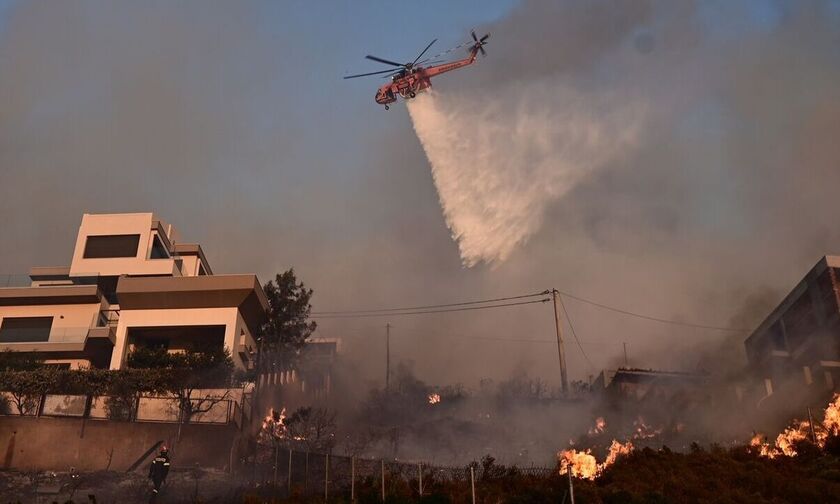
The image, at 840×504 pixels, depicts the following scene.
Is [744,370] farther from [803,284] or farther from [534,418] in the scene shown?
[534,418]

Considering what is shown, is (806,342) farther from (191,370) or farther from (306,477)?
(191,370)

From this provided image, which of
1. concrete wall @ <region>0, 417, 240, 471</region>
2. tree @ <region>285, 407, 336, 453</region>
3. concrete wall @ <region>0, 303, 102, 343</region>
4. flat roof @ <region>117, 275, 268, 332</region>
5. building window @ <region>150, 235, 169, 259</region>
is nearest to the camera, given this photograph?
concrete wall @ <region>0, 417, 240, 471</region>

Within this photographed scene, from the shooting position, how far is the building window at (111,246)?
5562 cm

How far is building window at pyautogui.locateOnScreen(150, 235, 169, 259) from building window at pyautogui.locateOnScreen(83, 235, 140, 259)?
5.24 feet

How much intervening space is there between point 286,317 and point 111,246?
14356 mm

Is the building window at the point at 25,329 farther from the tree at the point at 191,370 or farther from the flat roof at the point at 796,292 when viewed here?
the flat roof at the point at 796,292

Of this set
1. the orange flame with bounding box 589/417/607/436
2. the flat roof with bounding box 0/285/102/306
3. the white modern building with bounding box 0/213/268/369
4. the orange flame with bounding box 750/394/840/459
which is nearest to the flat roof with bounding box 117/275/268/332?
the white modern building with bounding box 0/213/268/369

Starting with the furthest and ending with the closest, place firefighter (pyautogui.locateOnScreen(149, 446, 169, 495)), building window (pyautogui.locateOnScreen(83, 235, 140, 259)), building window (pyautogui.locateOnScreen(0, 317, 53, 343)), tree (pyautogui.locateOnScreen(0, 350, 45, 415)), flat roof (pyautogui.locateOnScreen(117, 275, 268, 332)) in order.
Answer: building window (pyautogui.locateOnScreen(83, 235, 140, 259)) < building window (pyautogui.locateOnScreen(0, 317, 53, 343)) < flat roof (pyautogui.locateOnScreen(117, 275, 268, 332)) < tree (pyautogui.locateOnScreen(0, 350, 45, 415)) < firefighter (pyautogui.locateOnScreen(149, 446, 169, 495))

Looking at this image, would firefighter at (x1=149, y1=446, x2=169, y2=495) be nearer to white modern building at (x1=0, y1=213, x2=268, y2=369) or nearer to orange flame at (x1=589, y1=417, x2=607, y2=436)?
white modern building at (x1=0, y1=213, x2=268, y2=369)

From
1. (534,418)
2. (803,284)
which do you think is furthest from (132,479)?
(803,284)

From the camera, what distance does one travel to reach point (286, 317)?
59938mm

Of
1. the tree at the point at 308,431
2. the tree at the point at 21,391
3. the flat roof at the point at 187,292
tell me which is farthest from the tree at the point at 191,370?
the tree at the point at 21,391

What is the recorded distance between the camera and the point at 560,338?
54.9 metres

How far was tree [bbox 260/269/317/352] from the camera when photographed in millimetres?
58562
